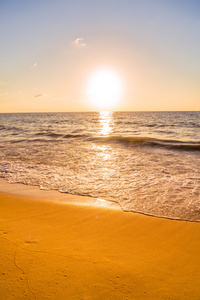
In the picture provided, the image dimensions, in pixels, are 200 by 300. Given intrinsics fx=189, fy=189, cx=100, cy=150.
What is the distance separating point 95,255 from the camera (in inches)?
103

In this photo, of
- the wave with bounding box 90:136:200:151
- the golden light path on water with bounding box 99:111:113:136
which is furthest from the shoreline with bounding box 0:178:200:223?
the golden light path on water with bounding box 99:111:113:136

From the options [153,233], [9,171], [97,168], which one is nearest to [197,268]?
[153,233]

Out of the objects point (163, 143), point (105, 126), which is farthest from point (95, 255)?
point (105, 126)

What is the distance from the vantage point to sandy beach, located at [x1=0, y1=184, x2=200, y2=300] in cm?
202

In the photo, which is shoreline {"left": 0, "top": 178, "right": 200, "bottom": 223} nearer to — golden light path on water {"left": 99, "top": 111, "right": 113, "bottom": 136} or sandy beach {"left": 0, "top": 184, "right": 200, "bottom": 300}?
sandy beach {"left": 0, "top": 184, "right": 200, "bottom": 300}

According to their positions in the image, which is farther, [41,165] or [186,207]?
[41,165]

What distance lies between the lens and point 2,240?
2.81 metres

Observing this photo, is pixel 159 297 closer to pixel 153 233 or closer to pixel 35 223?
pixel 153 233

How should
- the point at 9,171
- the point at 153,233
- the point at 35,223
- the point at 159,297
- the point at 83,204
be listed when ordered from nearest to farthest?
1. the point at 159,297
2. the point at 153,233
3. the point at 35,223
4. the point at 83,204
5. the point at 9,171

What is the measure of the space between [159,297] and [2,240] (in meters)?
2.25

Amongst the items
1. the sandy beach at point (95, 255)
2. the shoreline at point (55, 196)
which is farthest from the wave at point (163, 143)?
the sandy beach at point (95, 255)

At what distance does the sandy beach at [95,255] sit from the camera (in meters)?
2.02

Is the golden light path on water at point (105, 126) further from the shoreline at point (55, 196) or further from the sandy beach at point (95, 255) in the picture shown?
the sandy beach at point (95, 255)

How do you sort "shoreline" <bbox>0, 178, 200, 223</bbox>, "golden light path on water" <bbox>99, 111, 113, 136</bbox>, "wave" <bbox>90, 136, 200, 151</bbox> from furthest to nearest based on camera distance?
"golden light path on water" <bbox>99, 111, 113, 136</bbox>, "wave" <bbox>90, 136, 200, 151</bbox>, "shoreline" <bbox>0, 178, 200, 223</bbox>
